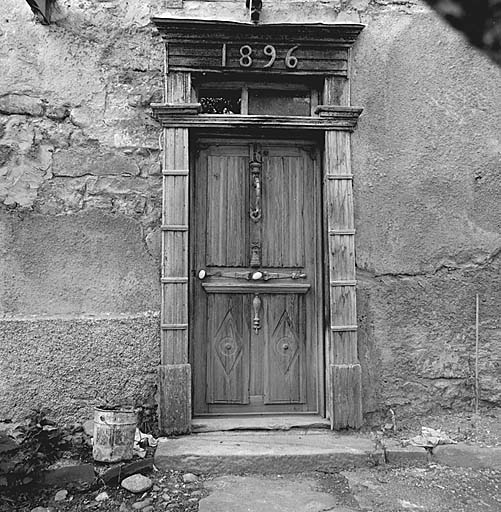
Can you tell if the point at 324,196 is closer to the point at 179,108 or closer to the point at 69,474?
the point at 179,108

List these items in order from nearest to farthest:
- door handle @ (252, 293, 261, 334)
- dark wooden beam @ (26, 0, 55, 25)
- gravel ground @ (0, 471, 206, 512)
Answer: gravel ground @ (0, 471, 206, 512) < dark wooden beam @ (26, 0, 55, 25) < door handle @ (252, 293, 261, 334)

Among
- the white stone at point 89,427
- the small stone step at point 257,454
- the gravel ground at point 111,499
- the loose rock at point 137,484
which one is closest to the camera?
the gravel ground at point 111,499

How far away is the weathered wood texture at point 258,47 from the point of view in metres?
3.55

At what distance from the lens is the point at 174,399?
10.9ft

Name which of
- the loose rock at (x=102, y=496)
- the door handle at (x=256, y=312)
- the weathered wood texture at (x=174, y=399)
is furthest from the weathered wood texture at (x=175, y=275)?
the loose rock at (x=102, y=496)

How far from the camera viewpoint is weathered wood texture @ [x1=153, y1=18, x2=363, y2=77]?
11.6ft

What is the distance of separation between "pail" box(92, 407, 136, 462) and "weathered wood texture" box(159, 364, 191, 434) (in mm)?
351

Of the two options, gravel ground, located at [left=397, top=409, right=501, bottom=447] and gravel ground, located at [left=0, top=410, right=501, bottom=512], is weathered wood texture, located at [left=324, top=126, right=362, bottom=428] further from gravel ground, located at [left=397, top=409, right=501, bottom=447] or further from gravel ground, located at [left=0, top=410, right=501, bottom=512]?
gravel ground, located at [left=0, top=410, right=501, bottom=512]

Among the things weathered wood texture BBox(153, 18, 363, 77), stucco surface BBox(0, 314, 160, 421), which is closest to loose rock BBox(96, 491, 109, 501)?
stucco surface BBox(0, 314, 160, 421)

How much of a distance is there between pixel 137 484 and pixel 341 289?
1696 mm

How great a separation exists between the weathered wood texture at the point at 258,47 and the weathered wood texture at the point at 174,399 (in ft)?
6.53

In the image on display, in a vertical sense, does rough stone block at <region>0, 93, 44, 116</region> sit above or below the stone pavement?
above

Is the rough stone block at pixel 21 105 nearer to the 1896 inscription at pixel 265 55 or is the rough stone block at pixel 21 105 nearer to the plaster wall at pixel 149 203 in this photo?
the plaster wall at pixel 149 203

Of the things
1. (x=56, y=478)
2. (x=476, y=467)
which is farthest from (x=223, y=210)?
(x=476, y=467)
